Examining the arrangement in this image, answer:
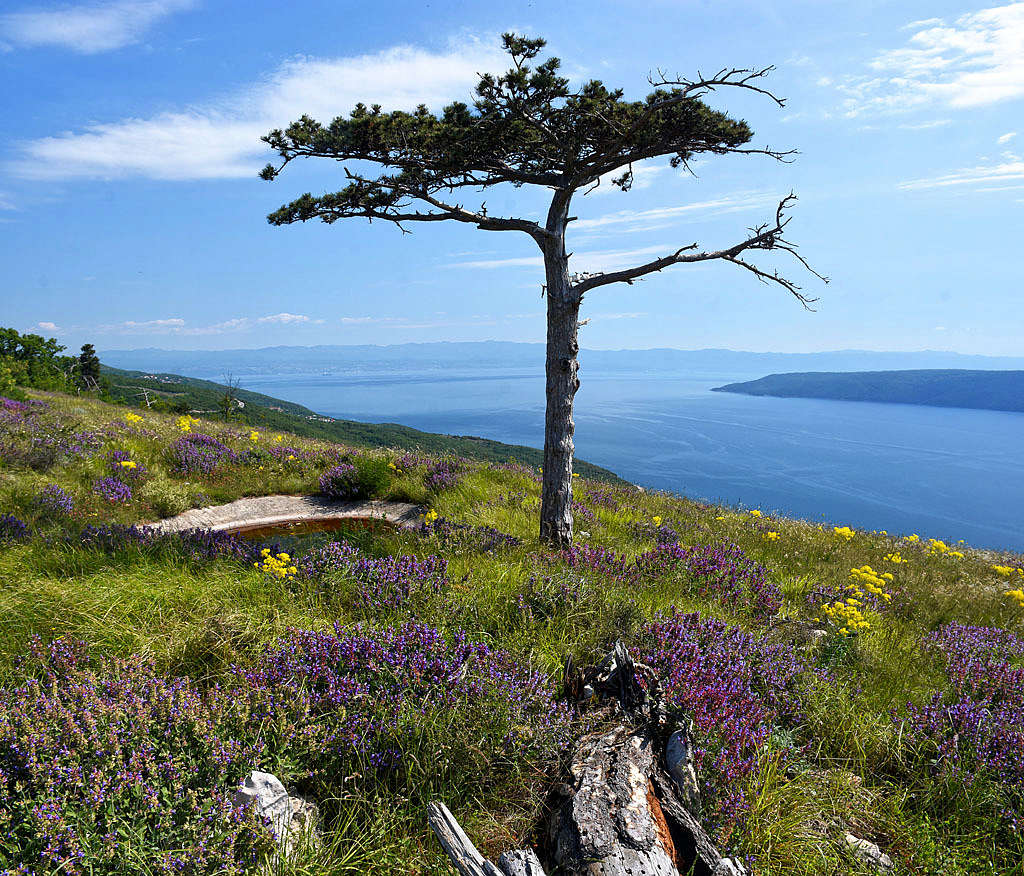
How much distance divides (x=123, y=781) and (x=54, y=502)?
309 inches

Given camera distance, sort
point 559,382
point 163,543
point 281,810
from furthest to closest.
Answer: point 559,382, point 163,543, point 281,810

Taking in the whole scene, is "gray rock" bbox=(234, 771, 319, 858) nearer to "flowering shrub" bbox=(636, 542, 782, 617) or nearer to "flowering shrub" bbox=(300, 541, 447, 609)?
"flowering shrub" bbox=(300, 541, 447, 609)

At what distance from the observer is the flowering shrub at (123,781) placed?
1897 millimetres

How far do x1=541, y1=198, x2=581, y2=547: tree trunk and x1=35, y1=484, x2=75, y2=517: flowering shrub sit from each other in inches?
283

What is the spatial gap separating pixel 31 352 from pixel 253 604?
57293 millimetres

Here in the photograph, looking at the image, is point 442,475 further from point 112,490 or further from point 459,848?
point 459,848

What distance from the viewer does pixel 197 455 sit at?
38.5 feet

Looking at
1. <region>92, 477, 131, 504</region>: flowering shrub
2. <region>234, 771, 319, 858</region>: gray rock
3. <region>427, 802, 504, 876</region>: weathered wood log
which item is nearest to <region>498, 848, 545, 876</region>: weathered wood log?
<region>427, 802, 504, 876</region>: weathered wood log

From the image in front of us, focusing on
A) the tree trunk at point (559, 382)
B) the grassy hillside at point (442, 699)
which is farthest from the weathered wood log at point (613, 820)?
the tree trunk at point (559, 382)

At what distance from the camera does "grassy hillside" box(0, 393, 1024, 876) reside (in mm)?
2227

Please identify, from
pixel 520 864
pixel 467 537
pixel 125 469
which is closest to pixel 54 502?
pixel 125 469

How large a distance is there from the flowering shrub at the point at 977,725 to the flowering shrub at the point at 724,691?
0.77m

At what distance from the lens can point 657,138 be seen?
6.40 meters

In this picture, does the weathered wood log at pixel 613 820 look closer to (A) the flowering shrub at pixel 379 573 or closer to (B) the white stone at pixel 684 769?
(B) the white stone at pixel 684 769
